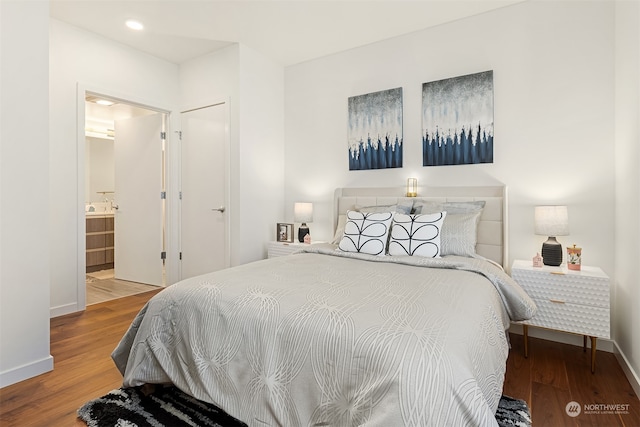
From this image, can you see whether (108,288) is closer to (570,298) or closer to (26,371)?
(26,371)

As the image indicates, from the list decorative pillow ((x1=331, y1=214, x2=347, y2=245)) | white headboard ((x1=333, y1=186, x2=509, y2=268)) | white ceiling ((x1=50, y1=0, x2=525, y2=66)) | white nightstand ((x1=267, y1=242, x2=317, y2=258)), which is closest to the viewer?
white headboard ((x1=333, y1=186, x2=509, y2=268))

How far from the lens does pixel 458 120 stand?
2.98 m

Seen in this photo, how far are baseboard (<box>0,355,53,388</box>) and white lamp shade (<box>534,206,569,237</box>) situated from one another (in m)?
3.37

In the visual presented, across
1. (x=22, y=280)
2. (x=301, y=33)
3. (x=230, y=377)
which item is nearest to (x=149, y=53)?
(x=301, y=33)

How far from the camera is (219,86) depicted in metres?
3.69

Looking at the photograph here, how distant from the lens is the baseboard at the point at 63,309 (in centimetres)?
308

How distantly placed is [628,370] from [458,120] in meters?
2.10

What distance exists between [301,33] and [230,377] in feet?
10.0

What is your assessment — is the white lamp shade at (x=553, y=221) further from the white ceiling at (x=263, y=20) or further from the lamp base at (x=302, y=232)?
the lamp base at (x=302, y=232)

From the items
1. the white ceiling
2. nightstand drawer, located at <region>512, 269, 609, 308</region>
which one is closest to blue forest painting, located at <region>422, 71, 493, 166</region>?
the white ceiling

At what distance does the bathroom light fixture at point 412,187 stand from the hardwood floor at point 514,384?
4.69ft

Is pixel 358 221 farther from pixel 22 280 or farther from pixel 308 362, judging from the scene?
pixel 22 280

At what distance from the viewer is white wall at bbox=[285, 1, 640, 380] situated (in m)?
2.41

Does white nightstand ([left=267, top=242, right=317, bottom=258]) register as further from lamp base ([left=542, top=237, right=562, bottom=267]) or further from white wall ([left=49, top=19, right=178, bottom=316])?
lamp base ([left=542, top=237, right=562, bottom=267])
